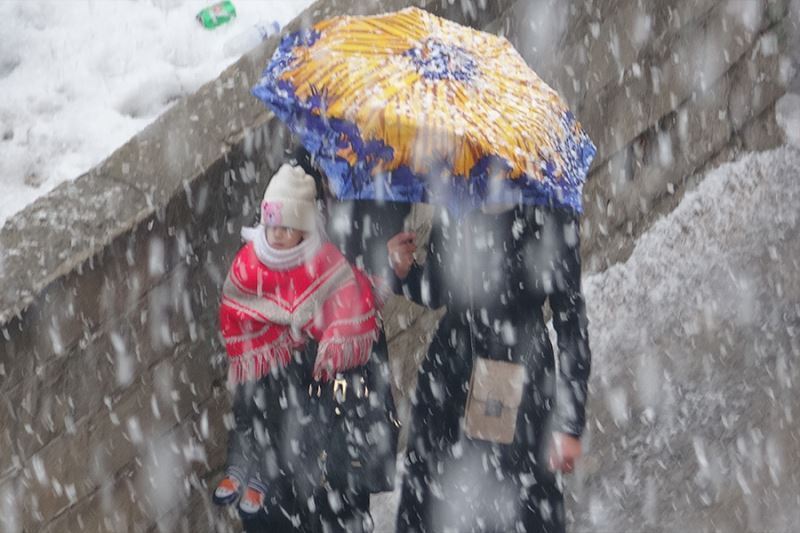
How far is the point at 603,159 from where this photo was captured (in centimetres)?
643

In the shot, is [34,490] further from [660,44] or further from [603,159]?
[660,44]

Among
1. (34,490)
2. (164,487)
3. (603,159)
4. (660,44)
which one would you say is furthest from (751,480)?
(34,490)

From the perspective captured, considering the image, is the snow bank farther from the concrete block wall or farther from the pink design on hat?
the pink design on hat

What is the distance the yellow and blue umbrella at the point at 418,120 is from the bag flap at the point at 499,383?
0.62m

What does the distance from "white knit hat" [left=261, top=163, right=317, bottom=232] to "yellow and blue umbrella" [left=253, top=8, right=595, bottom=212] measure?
0.12m

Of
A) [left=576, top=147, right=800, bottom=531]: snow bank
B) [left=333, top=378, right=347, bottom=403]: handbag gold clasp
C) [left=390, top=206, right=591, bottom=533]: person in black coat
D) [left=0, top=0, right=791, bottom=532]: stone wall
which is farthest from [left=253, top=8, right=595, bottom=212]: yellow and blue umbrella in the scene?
[left=576, top=147, right=800, bottom=531]: snow bank

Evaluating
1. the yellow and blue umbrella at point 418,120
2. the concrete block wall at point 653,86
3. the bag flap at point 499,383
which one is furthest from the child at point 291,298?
the concrete block wall at point 653,86

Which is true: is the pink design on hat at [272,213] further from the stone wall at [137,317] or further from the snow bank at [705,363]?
the snow bank at [705,363]

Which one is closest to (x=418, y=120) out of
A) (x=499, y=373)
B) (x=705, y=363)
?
(x=499, y=373)

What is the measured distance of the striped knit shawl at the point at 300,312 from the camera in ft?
13.5

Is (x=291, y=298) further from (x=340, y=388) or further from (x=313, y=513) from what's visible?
(x=313, y=513)

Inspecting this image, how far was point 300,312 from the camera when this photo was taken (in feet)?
13.5

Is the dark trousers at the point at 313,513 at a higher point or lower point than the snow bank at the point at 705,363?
higher

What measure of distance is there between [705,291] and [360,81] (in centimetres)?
351
